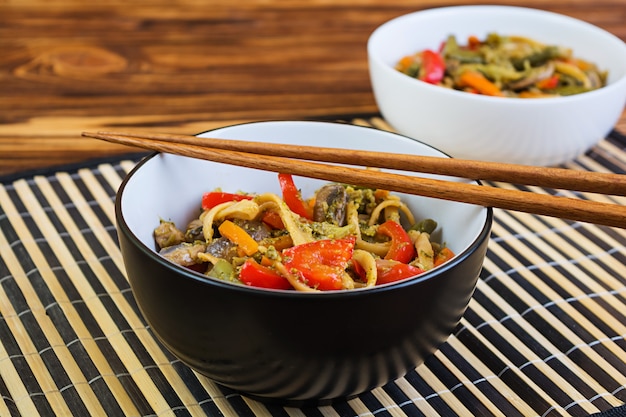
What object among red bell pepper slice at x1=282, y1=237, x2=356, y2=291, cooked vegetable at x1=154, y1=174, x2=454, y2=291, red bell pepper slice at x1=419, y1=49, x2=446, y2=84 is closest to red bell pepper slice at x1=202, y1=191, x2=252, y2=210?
cooked vegetable at x1=154, y1=174, x2=454, y2=291

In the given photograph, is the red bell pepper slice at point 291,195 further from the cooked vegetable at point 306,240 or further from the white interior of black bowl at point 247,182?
the white interior of black bowl at point 247,182

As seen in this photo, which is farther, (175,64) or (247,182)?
(175,64)

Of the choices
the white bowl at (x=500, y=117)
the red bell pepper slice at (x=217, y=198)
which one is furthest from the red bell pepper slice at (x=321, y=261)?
the white bowl at (x=500, y=117)

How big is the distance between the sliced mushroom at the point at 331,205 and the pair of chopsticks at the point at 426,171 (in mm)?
83

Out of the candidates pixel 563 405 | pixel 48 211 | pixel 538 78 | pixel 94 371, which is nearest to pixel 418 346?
pixel 563 405

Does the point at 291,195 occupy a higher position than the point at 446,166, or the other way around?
the point at 446,166

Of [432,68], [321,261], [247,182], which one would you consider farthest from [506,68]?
[321,261]

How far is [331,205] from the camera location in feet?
5.22

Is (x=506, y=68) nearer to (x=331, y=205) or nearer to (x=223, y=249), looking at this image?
(x=331, y=205)

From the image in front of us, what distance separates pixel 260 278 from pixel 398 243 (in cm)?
34

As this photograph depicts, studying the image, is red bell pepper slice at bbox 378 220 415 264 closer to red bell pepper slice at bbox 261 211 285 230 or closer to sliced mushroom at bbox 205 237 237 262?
red bell pepper slice at bbox 261 211 285 230

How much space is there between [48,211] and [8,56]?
1367 mm

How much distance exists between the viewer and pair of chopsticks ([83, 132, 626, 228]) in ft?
Answer: 4.34

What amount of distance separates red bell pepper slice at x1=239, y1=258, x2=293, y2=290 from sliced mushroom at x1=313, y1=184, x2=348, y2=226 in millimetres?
272
